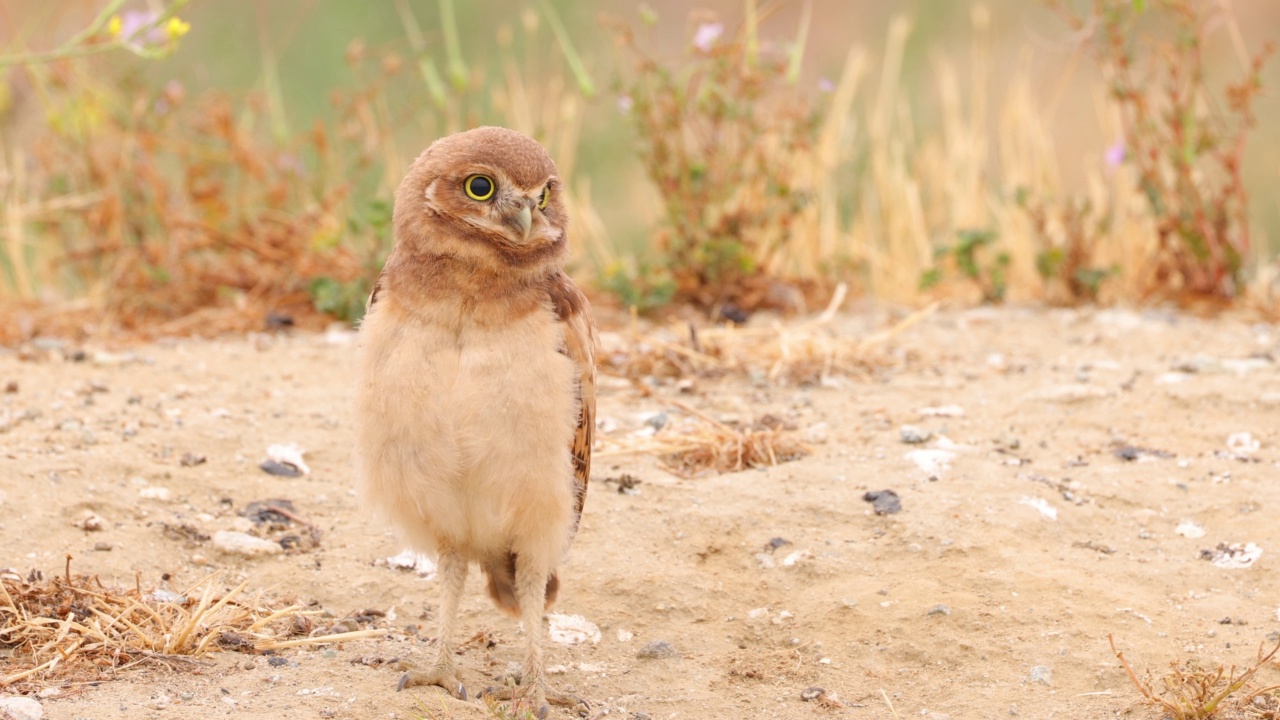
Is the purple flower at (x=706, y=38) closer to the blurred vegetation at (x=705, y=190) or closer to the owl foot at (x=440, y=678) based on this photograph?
the blurred vegetation at (x=705, y=190)

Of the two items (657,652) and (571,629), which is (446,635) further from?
(657,652)

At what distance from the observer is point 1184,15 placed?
6613 mm

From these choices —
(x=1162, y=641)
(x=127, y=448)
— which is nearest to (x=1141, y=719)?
(x=1162, y=641)

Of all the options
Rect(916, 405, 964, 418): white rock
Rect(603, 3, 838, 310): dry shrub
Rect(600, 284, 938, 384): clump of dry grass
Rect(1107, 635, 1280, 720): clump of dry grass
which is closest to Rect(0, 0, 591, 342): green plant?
Rect(603, 3, 838, 310): dry shrub

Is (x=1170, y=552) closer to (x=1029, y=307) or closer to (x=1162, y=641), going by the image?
(x=1162, y=641)

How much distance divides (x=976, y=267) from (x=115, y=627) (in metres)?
4.90

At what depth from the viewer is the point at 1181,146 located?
6.95m

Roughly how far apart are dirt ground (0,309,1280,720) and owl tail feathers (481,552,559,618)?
0.63 feet

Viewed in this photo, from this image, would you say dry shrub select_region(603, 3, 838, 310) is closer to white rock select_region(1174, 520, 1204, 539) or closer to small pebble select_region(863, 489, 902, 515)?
small pebble select_region(863, 489, 902, 515)

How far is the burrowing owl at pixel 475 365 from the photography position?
145 inches

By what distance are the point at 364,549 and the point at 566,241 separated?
4.61ft

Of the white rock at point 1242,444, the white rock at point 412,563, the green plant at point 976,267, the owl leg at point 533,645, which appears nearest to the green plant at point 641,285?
the green plant at point 976,267

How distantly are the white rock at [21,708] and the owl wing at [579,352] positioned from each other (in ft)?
4.97

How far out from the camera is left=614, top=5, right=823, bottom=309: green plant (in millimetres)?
7016
